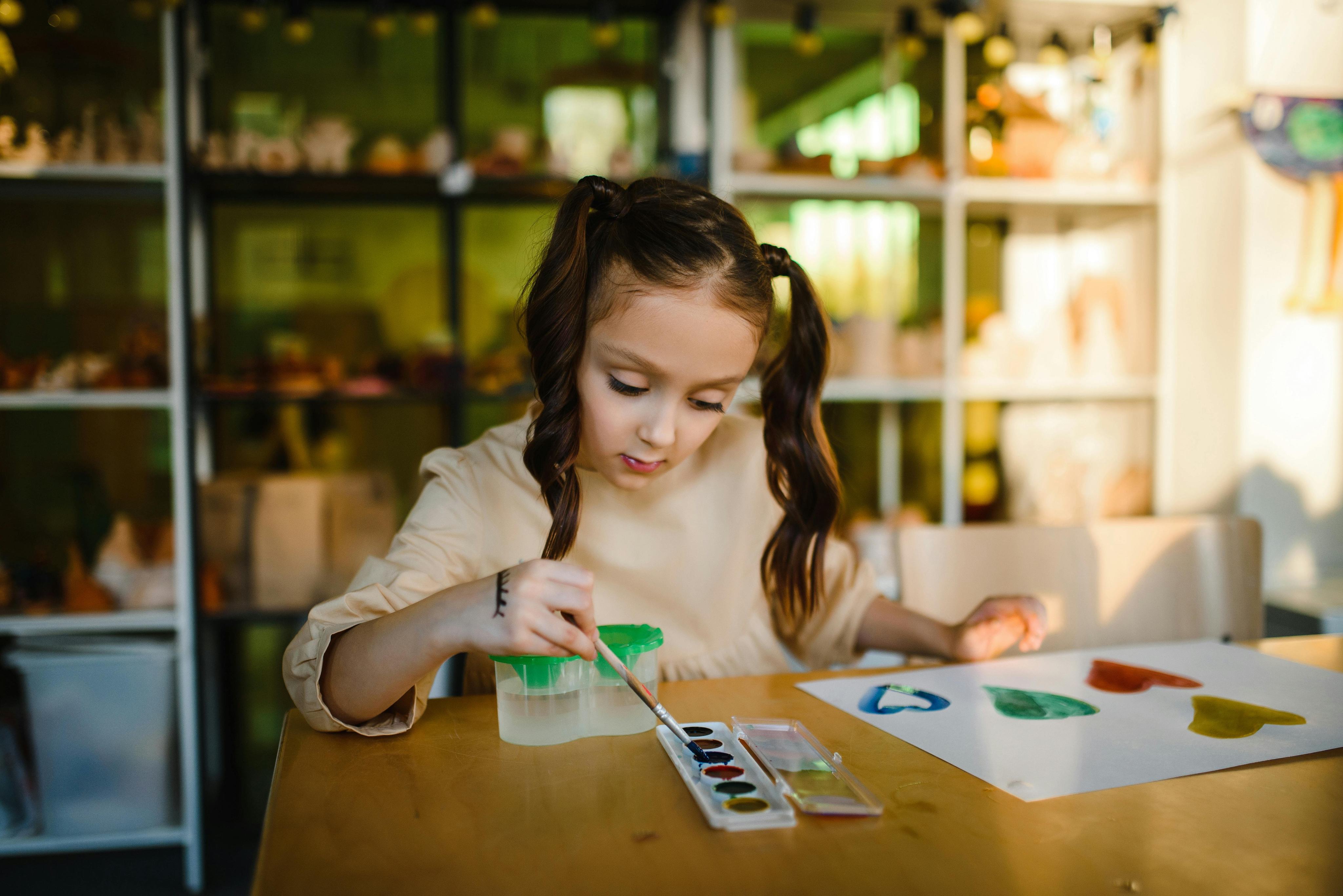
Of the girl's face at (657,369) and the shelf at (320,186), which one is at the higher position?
the shelf at (320,186)

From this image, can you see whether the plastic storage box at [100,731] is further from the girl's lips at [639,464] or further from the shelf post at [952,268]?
the shelf post at [952,268]

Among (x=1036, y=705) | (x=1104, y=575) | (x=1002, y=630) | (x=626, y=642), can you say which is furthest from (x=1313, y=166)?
(x=626, y=642)

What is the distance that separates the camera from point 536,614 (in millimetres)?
656

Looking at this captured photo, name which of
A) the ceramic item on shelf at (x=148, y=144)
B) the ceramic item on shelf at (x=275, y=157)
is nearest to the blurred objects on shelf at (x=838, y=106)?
the ceramic item on shelf at (x=275, y=157)

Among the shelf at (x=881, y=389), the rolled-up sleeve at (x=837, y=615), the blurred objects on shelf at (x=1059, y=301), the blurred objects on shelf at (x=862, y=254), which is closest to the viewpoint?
the rolled-up sleeve at (x=837, y=615)

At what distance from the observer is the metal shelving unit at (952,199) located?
2057 millimetres

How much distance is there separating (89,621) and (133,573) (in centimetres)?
12

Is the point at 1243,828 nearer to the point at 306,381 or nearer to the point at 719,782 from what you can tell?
the point at 719,782

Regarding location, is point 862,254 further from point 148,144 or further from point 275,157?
point 148,144

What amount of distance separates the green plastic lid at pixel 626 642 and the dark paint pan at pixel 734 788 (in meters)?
0.14

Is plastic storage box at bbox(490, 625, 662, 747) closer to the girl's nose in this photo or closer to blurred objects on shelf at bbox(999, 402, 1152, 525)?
the girl's nose

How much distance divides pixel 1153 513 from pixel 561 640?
2.07 meters

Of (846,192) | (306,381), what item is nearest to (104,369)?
(306,381)

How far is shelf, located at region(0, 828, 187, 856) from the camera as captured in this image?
1.82 meters
